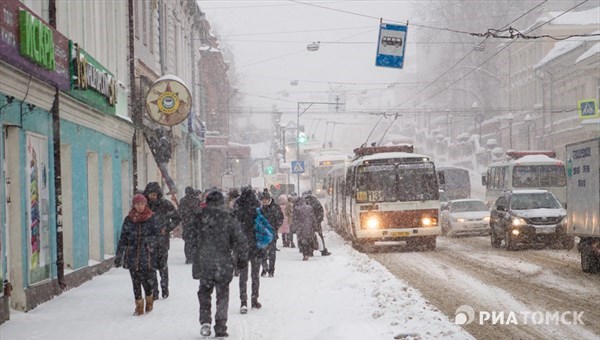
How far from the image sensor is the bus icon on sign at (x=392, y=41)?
2525 cm

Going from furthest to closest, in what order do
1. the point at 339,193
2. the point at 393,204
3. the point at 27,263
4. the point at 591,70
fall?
the point at 591,70, the point at 339,193, the point at 393,204, the point at 27,263

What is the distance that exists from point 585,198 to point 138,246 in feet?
32.2

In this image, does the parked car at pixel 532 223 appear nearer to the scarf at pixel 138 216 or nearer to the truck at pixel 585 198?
the truck at pixel 585 198

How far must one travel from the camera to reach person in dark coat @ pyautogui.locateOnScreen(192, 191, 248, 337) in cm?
981

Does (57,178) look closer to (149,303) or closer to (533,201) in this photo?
(149,303)

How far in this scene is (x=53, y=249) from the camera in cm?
1502

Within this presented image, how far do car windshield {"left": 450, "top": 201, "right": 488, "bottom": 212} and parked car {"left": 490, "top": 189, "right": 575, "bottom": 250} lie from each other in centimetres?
687

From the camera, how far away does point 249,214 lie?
12.7m

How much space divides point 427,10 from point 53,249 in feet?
240

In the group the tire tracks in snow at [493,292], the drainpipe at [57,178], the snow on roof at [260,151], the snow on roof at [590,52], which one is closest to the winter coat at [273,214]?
the tire tracks in snow at [493,292]

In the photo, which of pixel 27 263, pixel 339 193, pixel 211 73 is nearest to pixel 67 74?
pixel 27 263

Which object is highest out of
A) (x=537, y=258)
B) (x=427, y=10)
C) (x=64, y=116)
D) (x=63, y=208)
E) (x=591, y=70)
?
(x=427, y=10)

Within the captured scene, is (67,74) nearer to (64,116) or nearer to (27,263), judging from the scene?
(64,116)

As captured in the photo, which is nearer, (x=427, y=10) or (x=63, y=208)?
(x=63, y=208)
